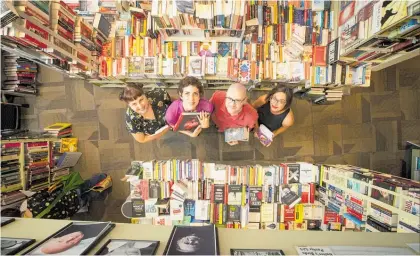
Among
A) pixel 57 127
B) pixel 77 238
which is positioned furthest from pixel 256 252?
pixel 57 127

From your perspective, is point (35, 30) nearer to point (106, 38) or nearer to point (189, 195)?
point (106, 38)

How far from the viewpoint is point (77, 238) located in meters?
1.29

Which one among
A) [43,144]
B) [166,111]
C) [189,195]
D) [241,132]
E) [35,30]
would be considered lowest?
[189,195]

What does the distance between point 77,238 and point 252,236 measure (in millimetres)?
952

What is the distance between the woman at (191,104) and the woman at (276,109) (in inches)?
21.5

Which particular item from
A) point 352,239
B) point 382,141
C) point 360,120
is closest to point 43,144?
point 352,239

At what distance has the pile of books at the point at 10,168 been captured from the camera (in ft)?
8.30

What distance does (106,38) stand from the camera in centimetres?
264

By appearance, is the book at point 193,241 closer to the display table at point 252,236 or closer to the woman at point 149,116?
the display table at point 252,236

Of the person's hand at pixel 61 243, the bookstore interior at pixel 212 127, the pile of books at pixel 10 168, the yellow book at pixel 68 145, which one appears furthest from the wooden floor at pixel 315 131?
the person's hand at pixel 61 243

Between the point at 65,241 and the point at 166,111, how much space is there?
1234 millimetres

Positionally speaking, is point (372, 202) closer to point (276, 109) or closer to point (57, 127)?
point (276, 109)

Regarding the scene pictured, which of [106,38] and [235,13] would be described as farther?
[106,38]

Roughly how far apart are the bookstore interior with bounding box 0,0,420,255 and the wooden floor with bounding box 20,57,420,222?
0.06 ft
